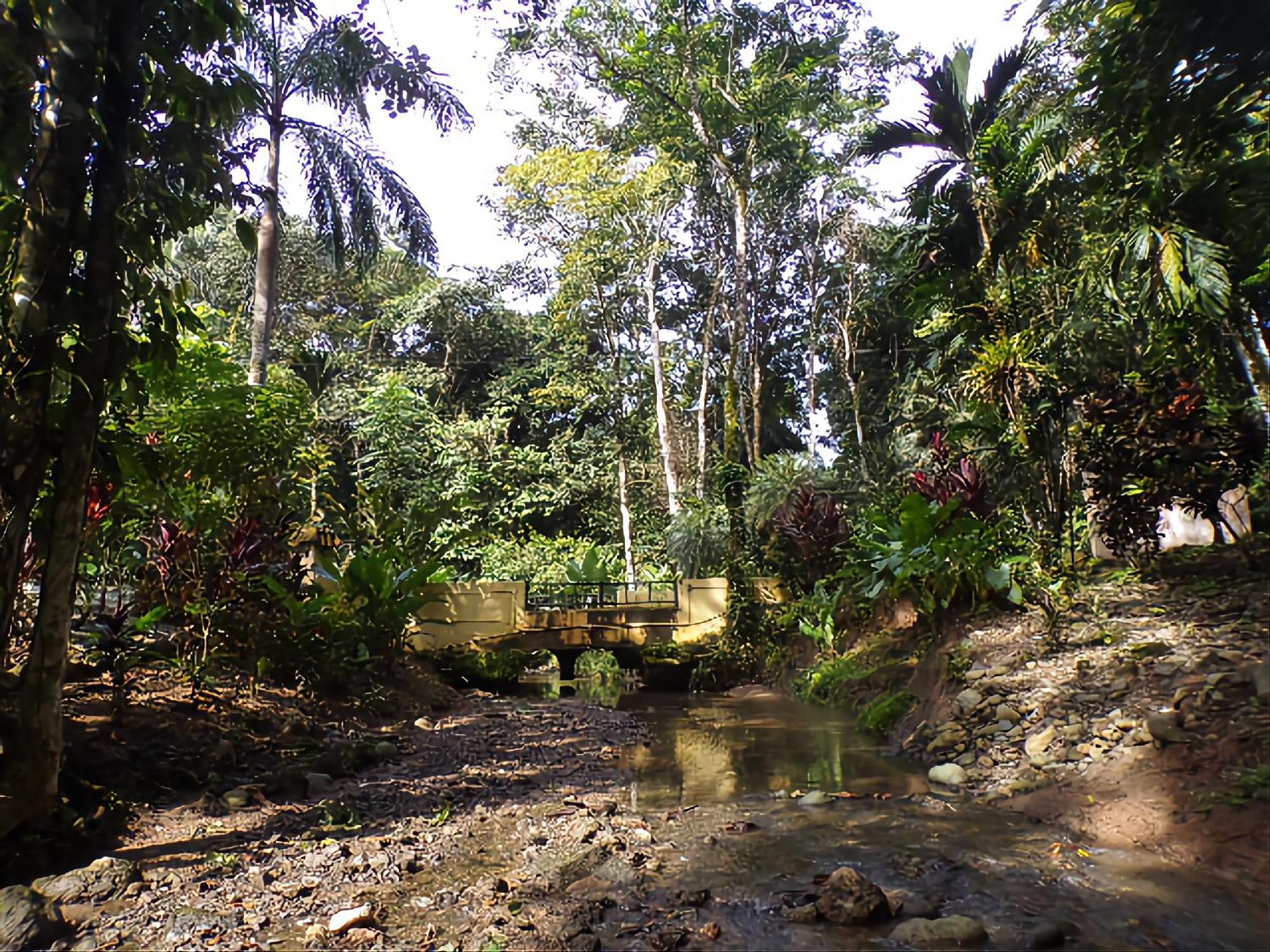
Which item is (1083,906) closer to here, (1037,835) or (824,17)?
(1037,835)

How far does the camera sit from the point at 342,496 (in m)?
22.6

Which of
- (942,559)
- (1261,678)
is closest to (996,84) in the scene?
(942,559)

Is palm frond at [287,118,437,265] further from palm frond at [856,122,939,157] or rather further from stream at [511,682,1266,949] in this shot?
stream at [511,682,1266,949]

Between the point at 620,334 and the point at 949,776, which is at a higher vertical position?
the point at 620,334

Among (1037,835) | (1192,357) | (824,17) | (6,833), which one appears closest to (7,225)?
(6,833)

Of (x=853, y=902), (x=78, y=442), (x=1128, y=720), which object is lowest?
(x=853, y=902)

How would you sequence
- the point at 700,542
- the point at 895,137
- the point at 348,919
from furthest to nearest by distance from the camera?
the point at 700,542, the point at 895,137, the point at 348,919

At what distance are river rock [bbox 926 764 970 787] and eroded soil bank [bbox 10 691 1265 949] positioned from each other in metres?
0.11

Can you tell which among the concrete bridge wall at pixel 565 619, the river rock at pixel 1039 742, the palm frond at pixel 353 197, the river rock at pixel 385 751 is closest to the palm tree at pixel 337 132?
the palm frond at pixel 353 197

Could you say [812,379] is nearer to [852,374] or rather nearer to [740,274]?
[852,374]

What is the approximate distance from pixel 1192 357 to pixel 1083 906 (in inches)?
254

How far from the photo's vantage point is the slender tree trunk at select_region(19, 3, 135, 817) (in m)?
3.55

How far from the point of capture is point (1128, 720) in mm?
4887

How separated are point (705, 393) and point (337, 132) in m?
11.2
